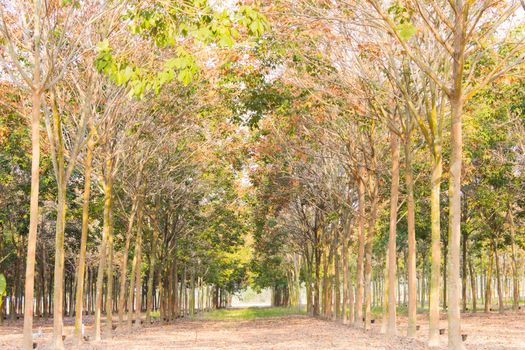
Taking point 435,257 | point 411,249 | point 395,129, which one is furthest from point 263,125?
point 435,257

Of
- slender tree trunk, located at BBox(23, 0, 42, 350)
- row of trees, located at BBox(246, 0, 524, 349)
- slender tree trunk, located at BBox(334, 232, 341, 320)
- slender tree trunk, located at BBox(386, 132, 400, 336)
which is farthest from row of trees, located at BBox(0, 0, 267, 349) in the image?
slender tree trunk, located at BBox(334, 232, 341, 320)

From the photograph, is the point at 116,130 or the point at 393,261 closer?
the point at 393,261

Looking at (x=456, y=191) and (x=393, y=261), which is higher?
(x=456, y=191)

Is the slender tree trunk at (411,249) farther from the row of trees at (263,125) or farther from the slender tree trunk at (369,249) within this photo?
the slender tree trunk at (369,249)

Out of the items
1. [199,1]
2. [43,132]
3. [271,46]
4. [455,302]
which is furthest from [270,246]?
[199,1]

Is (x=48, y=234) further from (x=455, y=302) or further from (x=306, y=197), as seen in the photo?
(x=455, y=302)

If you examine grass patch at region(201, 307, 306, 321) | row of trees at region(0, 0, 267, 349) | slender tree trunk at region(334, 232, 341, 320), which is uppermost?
row of trees at region(0, 0, 267, 349)

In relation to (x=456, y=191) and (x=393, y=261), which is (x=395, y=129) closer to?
(x=393, y=261)

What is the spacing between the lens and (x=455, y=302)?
13445 millimetres

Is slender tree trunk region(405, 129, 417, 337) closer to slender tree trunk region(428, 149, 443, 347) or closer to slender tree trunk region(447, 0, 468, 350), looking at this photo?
slender tree trunk region(428, 149, 443, 347)

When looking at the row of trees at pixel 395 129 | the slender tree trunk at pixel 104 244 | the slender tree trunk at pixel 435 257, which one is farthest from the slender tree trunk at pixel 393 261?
the slender tree trunk at pixel 104 244

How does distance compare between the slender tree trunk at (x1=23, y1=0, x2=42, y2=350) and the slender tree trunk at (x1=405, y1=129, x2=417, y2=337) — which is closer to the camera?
the slender tree trunk at (x1=23, y1=0, x2=42, y2=350)

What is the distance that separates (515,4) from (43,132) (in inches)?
631

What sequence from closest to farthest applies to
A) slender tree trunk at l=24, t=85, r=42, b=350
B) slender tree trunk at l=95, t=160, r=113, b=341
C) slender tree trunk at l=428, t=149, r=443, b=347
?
1. slender tree trunk at l=24, t=85, r=42, b=350
2. slender tree trunk at l=428, t=149, r=443, b=347
3. slender tree trunk at l=95, t=160, r=113, b=341
